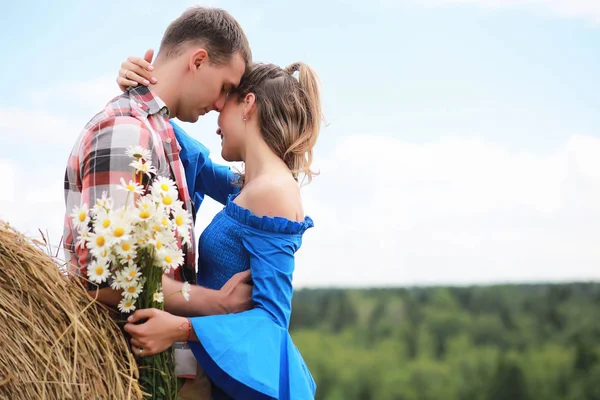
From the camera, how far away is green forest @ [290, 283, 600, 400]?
32.9 ft

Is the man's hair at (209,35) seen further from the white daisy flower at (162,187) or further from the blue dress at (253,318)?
the white daisy flower at (162,187)

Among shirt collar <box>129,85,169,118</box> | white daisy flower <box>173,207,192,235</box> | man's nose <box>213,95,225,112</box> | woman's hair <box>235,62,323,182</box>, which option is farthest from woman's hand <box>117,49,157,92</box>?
white daisy flower <box>173,207,192,235</box>

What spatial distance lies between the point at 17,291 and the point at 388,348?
8.68 m

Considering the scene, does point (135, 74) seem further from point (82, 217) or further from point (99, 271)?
point (99, 271)

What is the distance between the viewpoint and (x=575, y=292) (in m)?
10.4

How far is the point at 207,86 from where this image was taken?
9.64 ft

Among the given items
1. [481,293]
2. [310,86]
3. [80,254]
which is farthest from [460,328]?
[80,254]

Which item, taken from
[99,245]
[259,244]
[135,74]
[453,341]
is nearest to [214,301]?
[259,244]

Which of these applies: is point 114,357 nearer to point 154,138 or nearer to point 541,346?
point 154,138

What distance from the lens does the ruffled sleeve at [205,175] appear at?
3.36 metres

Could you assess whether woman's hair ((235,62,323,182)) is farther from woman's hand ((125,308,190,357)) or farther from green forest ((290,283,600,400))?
green forest ((290,283,600,400))

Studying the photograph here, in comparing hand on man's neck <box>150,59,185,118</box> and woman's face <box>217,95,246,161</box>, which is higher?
hand on man's neck <box>150,59,185,118</box>

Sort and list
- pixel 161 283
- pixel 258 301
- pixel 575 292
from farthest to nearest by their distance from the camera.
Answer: pixel 575 292
pixel 258 301
pixel 161 283

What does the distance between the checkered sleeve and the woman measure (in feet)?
1.22
